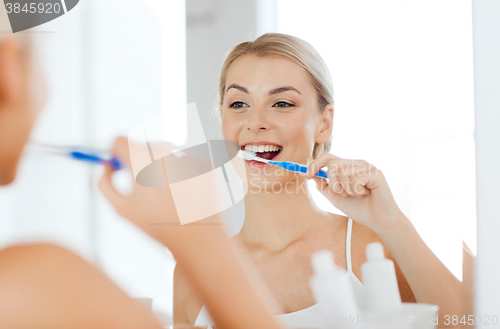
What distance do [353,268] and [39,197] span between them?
45cm

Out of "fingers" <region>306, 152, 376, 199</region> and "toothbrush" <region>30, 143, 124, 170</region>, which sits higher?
"toothbrush" <region>30, 143, 124, 170</region>

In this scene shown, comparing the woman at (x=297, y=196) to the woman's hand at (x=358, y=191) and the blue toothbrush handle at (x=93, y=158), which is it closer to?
the woman's hand at (x=358, y=191)

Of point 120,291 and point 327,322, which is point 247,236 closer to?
point 327,322

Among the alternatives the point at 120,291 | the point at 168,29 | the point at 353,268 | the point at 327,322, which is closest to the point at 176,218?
the point at 120,291

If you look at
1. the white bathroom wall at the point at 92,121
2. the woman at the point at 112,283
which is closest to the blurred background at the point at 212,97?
the white bathroom wall at the point at 92,121

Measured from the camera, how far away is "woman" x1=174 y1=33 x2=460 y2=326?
43 centimetres

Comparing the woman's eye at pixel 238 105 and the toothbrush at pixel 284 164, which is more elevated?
the woman's eye at pixel 238 105

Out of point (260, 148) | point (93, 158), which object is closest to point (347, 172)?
point (260, 148)

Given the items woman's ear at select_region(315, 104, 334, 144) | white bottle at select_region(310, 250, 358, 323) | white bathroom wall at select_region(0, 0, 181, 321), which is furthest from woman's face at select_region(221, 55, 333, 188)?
white bottle at select_region(310, 250, 358, 323)

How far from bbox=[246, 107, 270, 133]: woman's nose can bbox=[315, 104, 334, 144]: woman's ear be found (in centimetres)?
7

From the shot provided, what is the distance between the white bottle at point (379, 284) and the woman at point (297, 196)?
0.26ft

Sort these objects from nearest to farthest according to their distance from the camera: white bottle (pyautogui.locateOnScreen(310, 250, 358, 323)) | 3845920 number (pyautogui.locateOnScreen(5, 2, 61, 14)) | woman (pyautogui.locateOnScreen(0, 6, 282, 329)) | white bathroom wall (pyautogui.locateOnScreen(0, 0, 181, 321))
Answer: woman (pyautogui.locateOnScreen(0, 6, 282, 329)), white bottle (pyautogui.locateOnScreen(310, 250, 358, 323)), 3845920 number (pyautogui.locateOnScreen(5, 2, 61, 14)), white bathroom wall (pyautogui.locateOnScreen(0, 0, 181, 321))

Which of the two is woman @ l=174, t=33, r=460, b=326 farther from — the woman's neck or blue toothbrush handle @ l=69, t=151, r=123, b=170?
blue toothbrush handle @ l=69, t=151, r=123, b=170

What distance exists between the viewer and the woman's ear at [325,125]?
0.50 metres
